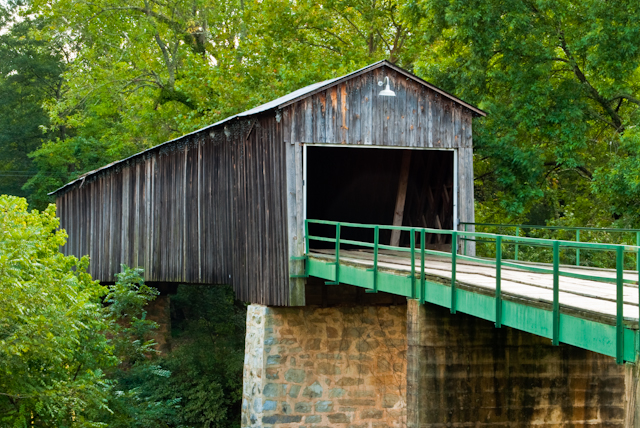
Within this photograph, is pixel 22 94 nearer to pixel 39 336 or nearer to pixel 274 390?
pixel 274 390

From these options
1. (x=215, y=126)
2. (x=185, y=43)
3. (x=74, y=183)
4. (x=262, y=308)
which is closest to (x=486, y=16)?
(x=215, y=126)

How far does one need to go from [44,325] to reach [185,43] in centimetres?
2115

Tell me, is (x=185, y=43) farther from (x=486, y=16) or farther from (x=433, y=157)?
(x=433, y=157)

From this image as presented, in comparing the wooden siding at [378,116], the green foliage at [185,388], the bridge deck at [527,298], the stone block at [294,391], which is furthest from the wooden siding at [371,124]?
the green foliage at [185,388]

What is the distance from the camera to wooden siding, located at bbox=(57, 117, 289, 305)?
41.2 ft

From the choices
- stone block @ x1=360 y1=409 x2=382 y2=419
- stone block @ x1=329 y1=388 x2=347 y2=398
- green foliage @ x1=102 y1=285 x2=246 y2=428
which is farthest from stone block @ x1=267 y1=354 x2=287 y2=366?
green foliage @ x1=102 y1=285 x2=246 y2=428

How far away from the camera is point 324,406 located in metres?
13.1

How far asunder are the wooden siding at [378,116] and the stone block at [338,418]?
4.69 m

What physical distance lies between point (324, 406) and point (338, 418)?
0.34m

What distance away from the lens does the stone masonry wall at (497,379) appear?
27.0ft

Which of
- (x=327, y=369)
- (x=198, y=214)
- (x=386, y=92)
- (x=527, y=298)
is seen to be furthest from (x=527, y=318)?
(x=198, y=214)

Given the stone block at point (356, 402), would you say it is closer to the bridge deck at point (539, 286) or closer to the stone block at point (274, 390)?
the stone block at point (274, 390)

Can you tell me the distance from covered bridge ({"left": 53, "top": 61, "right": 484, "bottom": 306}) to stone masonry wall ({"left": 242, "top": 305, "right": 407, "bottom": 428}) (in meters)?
0.74

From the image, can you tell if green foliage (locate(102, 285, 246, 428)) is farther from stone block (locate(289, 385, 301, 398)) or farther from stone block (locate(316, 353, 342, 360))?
stone block (locate(316, 353, 342, 360))
